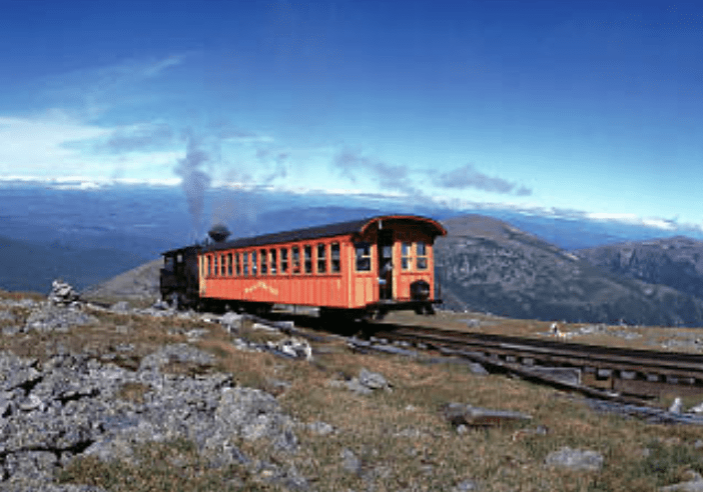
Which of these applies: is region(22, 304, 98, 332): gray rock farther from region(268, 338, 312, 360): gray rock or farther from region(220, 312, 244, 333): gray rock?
region(268, 338, 312, 360): gray rock

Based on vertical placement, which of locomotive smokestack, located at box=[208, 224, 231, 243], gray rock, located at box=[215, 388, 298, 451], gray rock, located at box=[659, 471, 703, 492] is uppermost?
locomotive smokestack, located at box=[208, 224, 231, 243]

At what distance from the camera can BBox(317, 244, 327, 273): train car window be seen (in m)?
23.8

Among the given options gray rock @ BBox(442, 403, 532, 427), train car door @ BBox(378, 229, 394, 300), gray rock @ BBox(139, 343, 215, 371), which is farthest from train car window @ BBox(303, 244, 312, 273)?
gray rock @ BBox(442, 403, 532, 427)

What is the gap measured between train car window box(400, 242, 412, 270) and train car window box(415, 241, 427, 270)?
57cm

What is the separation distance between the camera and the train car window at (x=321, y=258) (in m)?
23.8

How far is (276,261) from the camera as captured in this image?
2720cm

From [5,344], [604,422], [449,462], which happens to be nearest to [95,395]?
[5,344]

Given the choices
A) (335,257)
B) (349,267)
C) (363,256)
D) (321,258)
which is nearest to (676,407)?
(349,267)

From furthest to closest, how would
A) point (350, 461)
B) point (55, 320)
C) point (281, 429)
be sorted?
1. point (55, 320)
2. point (281, 429)
3. point (350, 461)

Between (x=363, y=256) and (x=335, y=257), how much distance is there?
1148mm

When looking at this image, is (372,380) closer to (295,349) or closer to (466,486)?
(295,349)

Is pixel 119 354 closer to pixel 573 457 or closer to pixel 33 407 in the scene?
pixel 33 407

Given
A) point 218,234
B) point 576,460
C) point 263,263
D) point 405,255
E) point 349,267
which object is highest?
point 218,234

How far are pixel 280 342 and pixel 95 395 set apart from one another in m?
9.16
